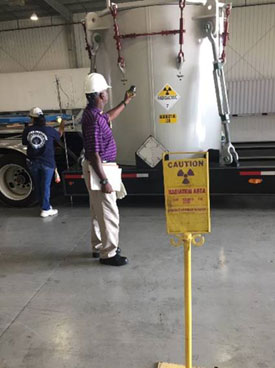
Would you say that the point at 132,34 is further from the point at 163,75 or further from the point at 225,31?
the point at 225,31

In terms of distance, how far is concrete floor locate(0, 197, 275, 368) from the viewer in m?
2.39

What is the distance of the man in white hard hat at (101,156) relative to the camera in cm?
327

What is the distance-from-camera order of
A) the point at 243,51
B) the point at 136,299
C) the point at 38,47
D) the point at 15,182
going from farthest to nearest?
the point at 38,47 → the point at 243,51 → the point at 15,182 → the point at 136,299

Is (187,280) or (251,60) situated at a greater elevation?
(251,60)

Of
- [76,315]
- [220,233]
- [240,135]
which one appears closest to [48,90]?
[240,135]

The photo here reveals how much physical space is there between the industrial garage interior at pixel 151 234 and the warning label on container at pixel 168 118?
0.05ft

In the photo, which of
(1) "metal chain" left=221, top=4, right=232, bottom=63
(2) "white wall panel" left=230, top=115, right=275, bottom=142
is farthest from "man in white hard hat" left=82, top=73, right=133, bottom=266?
(2) "white wall panel" left=230, top=115, right=275, bottom=142

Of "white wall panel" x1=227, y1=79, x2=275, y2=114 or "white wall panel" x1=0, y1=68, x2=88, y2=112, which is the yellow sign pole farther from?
"white wall panel" x1=0, y1=68, x2=88, y2=112

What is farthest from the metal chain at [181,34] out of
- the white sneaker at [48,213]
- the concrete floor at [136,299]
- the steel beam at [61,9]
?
the steel beam at [61,9]

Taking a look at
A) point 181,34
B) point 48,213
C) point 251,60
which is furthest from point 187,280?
point 251,60

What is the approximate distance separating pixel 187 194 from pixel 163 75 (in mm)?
3270

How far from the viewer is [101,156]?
11.1 feet

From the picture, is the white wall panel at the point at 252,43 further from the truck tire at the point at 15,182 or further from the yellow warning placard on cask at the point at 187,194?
the yellow warning placard on cask at the point at 187,194

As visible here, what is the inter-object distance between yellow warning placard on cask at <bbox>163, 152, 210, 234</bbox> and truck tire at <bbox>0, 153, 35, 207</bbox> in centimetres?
437
